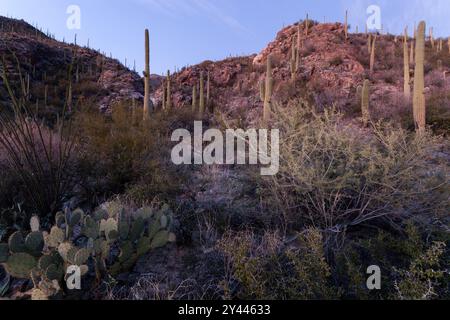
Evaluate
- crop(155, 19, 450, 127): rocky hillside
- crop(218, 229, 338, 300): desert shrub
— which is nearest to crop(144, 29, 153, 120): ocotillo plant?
crop(155, 19, 450, 127): rocky hillside

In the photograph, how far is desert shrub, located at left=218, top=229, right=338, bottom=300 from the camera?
2.37 meters

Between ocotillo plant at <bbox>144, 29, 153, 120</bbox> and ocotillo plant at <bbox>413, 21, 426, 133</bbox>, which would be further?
ocotillo plant at <bbox>144, 29, 153, 120</bbox>

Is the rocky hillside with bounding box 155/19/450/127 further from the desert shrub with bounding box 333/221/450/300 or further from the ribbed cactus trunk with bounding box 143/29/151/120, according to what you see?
the desert shrub with bounding box 333/221/450/300

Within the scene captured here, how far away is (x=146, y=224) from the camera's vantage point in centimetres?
323

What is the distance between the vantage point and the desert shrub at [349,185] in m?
3.34

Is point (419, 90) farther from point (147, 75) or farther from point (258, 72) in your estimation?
point (258, 72)

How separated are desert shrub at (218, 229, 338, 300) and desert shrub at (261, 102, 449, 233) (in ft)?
2.13

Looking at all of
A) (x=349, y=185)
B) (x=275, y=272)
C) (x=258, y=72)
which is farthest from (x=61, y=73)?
(x=275, y=272)

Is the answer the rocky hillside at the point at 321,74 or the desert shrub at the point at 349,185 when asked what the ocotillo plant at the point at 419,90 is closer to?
the rocky hillside at the point at 321,74

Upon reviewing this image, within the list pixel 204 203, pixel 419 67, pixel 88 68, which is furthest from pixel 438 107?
pixel 88 68

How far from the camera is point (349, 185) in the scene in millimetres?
3324

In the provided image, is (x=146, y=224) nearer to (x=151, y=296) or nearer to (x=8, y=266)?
(x=151, y=296)

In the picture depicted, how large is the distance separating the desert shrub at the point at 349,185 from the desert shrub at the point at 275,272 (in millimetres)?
649
